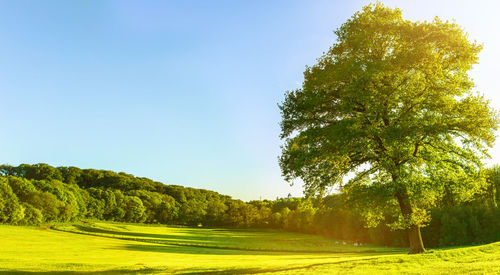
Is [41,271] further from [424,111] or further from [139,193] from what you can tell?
[139,193]

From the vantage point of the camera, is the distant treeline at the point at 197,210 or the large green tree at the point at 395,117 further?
the distant treeline at the point at 197,210

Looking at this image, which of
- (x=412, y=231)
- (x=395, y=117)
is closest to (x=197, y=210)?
(x=412, y=231)

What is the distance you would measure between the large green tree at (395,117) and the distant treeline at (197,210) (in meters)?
3.40

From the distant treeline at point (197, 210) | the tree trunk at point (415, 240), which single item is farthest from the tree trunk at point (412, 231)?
the distant treeline at point (197, 210)

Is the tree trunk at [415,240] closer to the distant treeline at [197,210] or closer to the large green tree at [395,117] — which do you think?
the large green tree at [395,117]

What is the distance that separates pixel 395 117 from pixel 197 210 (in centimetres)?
13131

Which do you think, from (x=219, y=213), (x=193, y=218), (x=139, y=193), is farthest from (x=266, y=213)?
(x=139, y=193)

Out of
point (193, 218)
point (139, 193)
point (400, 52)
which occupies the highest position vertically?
point (400, 52)

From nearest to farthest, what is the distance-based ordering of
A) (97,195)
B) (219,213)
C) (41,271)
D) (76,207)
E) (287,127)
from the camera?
(41,271)
(287,127)
(76,207)
(97,195)
(219,213)

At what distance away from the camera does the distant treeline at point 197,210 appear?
175 feet

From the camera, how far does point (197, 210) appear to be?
140 meters

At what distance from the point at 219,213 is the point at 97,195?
5032cm

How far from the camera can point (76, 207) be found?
305 ft

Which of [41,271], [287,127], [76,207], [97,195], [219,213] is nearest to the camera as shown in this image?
[41,271]
